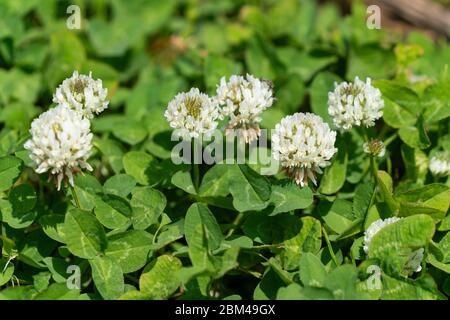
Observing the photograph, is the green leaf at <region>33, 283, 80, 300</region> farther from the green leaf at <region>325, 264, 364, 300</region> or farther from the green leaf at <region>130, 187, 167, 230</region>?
the green leaf at <region>325, 264, 364, 300</region>

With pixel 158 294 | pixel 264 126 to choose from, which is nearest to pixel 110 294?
pixel 158 294

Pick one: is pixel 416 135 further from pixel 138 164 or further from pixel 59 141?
pixel 59 141

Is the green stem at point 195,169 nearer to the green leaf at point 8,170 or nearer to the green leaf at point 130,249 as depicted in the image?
the green leaf at point 130,249

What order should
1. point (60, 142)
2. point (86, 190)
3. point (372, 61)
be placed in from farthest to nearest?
point (372, 61) < point (86, 190) < point (60, 142)

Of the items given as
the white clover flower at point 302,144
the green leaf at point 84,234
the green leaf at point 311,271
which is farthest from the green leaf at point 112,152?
the green leaf at point 311,271

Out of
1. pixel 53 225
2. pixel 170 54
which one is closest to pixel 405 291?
pixel 53 225

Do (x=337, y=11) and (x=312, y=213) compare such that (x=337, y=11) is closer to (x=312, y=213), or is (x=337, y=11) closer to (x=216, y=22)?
(x=216, y=22)
